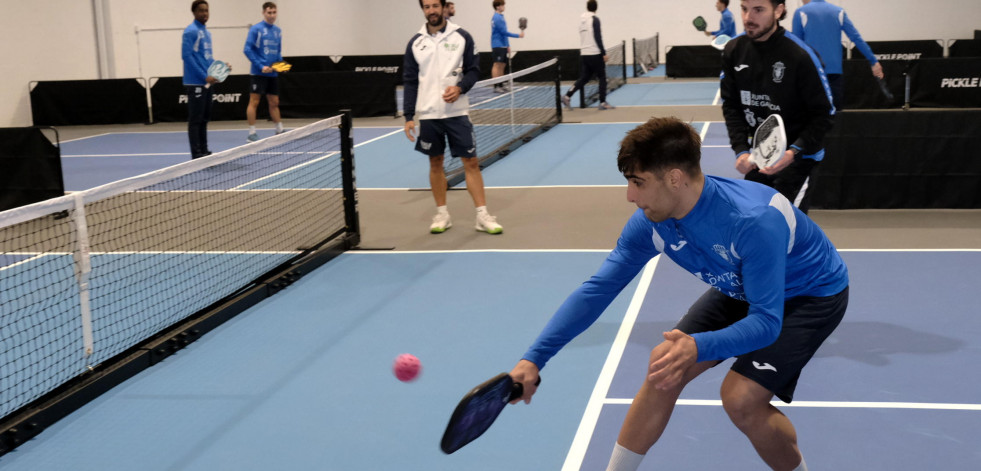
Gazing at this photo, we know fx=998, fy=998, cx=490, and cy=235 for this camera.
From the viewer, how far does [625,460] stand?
3.02m

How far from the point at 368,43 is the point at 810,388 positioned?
1053 inches

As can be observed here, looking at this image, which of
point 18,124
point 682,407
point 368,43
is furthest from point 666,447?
point 368,43

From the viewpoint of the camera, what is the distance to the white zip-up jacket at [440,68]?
770 cm

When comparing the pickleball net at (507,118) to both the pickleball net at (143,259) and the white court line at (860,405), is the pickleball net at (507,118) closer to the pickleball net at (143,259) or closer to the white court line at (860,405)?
the pickleball net at (143,259)

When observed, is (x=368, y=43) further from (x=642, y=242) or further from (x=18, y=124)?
(x=642, y=242)

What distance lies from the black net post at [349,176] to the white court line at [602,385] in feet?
7.75

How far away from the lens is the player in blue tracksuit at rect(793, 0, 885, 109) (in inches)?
322

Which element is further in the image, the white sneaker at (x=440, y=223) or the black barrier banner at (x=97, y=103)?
the black barrier banner at (x=97, y=103)

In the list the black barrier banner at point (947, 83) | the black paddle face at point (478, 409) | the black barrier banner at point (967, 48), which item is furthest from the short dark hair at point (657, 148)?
the black barrier banner at point (967, 48)

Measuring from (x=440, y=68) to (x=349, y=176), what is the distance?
1.11 meters

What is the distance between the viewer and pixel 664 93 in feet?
65.4

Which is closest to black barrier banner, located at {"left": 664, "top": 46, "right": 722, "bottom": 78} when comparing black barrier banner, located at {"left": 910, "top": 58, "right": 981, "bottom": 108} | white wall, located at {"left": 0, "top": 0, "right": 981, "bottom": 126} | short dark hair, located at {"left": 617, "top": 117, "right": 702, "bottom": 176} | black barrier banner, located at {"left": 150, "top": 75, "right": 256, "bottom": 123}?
white wall, located at {"left": 0, "top": 0, "right": 981, "bottom": 126}

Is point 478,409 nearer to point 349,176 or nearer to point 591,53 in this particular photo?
point 349,176

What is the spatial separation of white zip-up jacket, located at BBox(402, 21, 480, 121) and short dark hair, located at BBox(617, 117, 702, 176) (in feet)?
17.0
